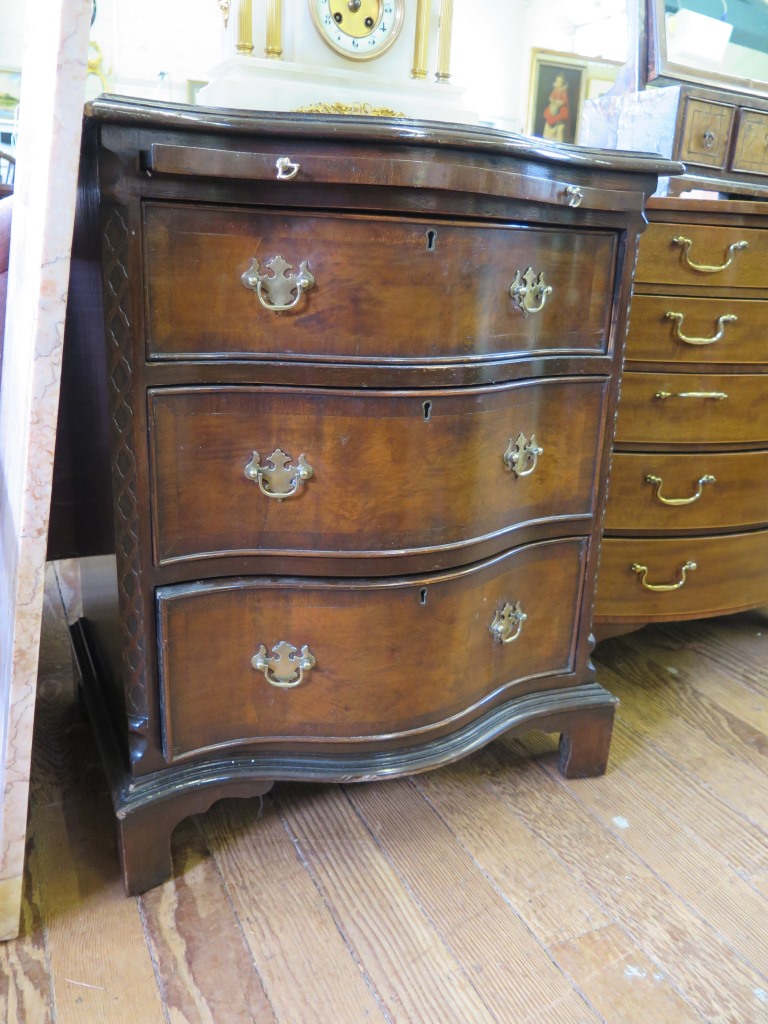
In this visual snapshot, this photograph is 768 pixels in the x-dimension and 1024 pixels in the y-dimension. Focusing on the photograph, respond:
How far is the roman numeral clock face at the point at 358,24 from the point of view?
1190 mm

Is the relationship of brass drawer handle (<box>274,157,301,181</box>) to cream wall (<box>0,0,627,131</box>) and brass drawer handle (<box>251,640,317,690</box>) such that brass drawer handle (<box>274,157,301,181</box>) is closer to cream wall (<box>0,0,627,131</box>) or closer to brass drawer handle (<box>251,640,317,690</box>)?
brass drawer handle (<box>251,640,317,690</box>)

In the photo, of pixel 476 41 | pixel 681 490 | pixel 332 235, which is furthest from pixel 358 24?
pixel 476 41

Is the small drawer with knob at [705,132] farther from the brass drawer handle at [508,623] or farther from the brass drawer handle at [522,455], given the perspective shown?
the brass drawer handle at [508,623]

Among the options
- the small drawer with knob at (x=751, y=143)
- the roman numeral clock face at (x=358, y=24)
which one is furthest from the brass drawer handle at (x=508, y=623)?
the small drawer with knob at (x=751, y=143)

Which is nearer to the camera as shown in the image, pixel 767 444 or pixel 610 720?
pixel 610 720

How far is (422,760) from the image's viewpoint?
3.83 ft

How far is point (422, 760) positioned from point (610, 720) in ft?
1.29

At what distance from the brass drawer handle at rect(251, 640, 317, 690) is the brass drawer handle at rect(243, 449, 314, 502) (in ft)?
0.70

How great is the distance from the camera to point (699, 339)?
1479 mm

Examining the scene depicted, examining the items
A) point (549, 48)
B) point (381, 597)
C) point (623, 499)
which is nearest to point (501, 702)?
point (381, 597)

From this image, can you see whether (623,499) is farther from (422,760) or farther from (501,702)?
(422,760)

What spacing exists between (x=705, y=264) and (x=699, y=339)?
0.43ft

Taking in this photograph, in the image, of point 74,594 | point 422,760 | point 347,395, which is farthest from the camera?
point 74,594

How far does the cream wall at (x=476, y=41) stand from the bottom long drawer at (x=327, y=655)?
1453mm
